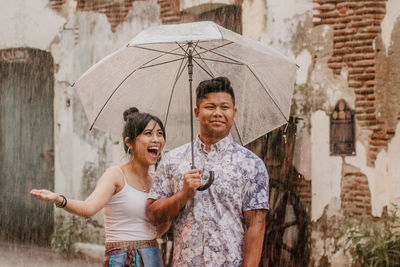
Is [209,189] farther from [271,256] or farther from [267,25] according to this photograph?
[267,25]

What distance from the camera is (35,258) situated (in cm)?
943

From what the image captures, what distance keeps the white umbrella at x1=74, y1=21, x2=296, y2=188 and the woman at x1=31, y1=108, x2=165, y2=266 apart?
1.20 ft

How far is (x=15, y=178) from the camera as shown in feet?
37.6

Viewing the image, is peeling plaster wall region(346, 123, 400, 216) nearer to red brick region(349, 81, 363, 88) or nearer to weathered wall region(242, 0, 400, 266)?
weathered wall region(242, 0, 400, 266)

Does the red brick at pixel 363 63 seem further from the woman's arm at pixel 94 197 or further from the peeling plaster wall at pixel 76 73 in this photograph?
the woman's arm at pixel 94 197

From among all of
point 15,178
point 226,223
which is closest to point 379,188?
point 226,223

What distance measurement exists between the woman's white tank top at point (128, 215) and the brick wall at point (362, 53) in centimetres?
380

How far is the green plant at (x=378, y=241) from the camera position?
5655mm

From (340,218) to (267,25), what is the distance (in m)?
2.66

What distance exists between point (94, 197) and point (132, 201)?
0.28m

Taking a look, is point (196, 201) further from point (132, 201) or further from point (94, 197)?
point (94, 197)

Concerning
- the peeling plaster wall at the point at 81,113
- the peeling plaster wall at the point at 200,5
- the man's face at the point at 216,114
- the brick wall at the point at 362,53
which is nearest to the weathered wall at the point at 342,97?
the brick wall at the point at 362,53

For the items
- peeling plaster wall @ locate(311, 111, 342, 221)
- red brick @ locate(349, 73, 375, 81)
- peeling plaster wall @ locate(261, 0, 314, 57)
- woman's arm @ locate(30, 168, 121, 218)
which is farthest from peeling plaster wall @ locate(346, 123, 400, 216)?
woman's arm @ locate(30, 168, 121, 218)

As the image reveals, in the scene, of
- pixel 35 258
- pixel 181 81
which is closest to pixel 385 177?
pixel 181 81
